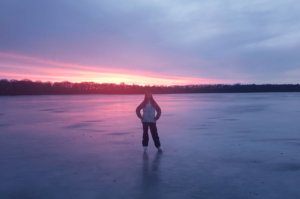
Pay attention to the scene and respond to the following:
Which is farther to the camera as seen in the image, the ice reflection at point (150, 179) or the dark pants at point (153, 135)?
the dark pants at point (153, 135)

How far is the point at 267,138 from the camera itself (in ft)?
28.4

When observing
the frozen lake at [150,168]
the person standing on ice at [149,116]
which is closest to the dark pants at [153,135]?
the person standing on ice at [149,116]

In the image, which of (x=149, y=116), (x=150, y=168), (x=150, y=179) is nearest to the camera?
(x=150, y=179)

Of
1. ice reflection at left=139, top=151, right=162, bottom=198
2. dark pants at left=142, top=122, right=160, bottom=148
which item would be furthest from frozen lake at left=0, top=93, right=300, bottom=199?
dark pants at left=142, top=122, right=160, bottom=148

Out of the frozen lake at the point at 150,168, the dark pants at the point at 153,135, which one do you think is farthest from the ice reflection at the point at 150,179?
the dark pants at the point at 153,135

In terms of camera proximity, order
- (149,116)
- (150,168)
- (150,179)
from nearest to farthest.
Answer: (150,179) < (150,168) < (149,116)

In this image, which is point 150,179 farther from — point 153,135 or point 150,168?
point 153,135

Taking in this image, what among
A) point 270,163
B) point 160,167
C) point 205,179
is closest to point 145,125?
point 160,167

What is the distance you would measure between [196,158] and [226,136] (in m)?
3.47

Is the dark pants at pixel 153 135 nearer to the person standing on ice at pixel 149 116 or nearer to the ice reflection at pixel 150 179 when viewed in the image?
the person standing on ice at pixel 149 116

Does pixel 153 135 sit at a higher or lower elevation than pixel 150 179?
higher

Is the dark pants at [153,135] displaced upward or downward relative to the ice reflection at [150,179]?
upward

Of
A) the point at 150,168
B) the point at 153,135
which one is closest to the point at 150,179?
the point at 150,168

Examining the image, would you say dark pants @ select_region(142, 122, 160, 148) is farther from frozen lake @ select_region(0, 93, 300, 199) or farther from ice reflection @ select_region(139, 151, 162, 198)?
ice reflection @ select_region(139, 151, 162, 198)
